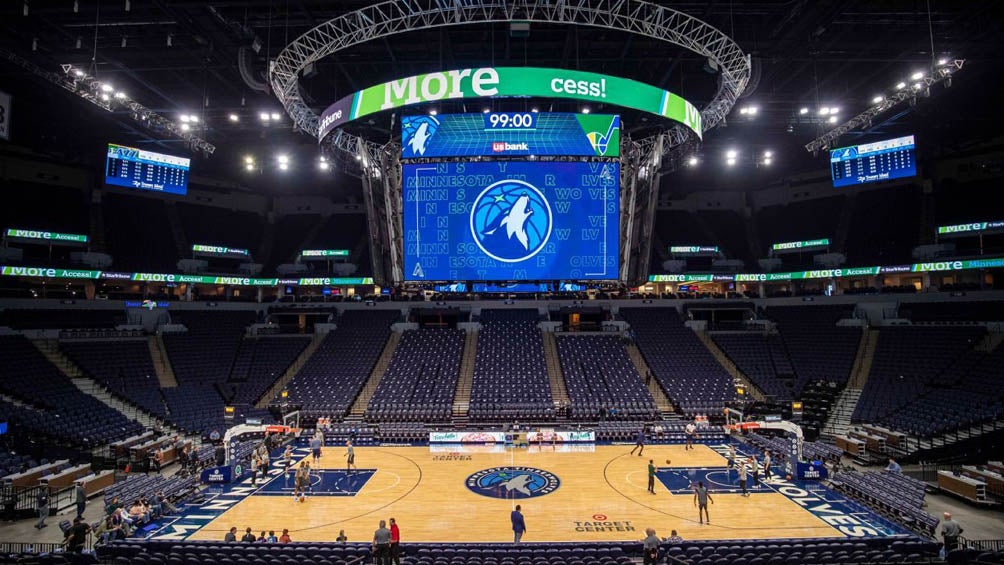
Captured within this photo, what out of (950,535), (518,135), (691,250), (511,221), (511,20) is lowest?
(950,535)

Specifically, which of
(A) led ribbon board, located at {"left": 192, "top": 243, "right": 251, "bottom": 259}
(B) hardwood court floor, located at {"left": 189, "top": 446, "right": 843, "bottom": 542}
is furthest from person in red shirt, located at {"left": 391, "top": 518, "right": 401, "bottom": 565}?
(A) led ribbon board, located at {"left": 192, "top": 243, "right": 251, "bottom": 259}

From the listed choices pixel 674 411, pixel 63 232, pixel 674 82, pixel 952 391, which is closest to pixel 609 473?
pixel 674 411

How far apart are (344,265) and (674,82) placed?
2986 cm

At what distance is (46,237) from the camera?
3369 cm

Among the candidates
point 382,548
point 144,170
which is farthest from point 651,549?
point 144,170

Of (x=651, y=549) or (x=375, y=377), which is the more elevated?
(x=375, y=377)

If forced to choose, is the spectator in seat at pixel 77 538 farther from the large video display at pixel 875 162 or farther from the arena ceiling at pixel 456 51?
the large video display at pixel 875 162

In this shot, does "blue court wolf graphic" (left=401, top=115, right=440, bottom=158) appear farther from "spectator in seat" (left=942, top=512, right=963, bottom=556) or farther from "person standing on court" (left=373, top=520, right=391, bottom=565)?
"spectator in seat" (left=942, top=512, right=963, bottom=556)

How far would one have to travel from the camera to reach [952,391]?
25.2 meters

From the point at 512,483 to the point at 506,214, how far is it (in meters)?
10.2

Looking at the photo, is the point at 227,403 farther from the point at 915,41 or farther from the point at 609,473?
the point at 915,41

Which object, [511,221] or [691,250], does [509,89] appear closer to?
[511,221]

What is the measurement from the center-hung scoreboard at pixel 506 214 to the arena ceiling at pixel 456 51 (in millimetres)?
2943

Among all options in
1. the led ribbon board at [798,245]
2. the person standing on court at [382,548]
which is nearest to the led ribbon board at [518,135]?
the person standing on court at [382,548]
